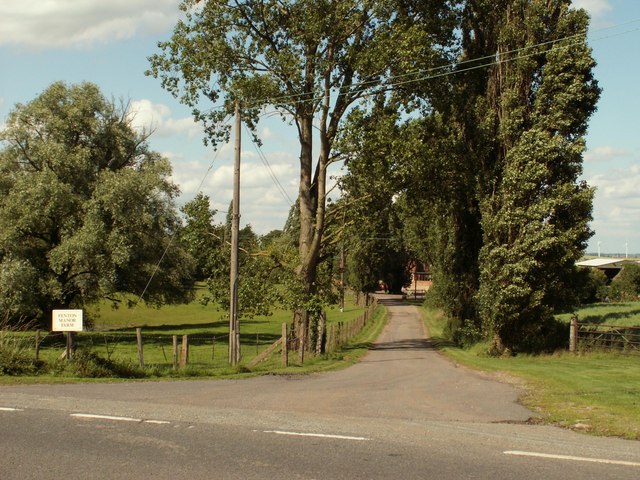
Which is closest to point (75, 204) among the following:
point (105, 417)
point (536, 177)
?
point (536, 177)

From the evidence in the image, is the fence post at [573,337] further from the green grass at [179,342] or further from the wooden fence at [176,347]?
the wooden fence at [176,347]

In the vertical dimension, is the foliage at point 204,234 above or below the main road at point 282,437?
above

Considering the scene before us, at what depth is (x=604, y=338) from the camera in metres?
27.8

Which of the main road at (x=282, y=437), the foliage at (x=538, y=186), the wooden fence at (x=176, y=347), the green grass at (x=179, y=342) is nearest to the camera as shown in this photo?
the main road at (x=282, y=437)

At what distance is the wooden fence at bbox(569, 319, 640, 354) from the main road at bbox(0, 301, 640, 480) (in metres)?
14.7

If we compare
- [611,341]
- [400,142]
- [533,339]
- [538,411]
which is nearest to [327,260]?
[400,142]

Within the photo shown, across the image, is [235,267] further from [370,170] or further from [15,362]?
[370,170]

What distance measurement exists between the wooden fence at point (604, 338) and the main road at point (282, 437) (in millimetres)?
14656

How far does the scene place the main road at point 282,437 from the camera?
7.57m

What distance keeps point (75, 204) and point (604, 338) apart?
26.0 m

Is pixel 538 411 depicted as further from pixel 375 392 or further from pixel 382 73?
pixel 382 73

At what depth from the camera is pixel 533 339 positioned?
2862cm

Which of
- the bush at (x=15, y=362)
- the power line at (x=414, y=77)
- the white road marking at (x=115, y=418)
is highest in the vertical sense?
the power line at (x=414, y=77)

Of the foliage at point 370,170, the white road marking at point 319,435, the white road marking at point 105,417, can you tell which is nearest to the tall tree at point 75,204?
the foliage at point 370,170
